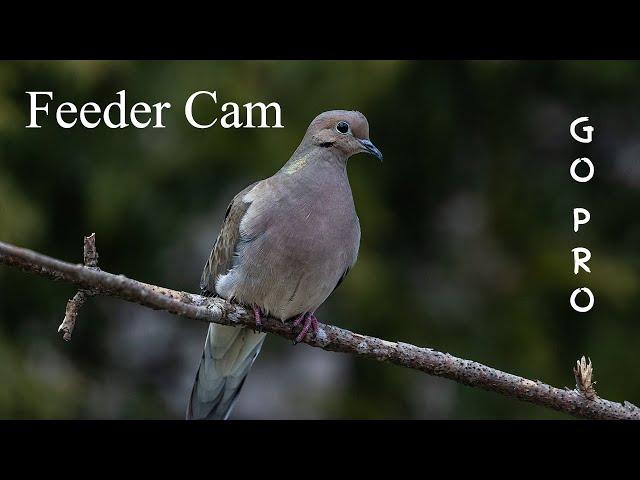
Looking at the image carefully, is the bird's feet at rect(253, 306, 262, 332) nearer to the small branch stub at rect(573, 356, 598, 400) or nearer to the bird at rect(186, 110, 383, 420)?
the bird at rect(186, 110, 383, 420)

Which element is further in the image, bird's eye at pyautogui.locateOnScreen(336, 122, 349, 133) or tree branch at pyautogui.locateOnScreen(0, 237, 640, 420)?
bird's eye at pyautogui.locateOnScreen(336, 122, 349, 133)

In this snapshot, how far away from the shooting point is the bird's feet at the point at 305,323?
11.6 ft

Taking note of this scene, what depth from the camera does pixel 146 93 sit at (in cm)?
537

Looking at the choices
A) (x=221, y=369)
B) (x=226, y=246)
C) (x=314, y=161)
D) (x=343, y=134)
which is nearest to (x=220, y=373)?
(x=221, y=369)

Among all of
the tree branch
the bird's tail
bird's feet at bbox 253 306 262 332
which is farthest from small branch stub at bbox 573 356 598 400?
the bird's tail

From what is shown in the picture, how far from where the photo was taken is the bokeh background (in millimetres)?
5273

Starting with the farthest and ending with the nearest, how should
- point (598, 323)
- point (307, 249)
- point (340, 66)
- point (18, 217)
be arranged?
point (598, 323), point (340, 66), point (18, 217), point (307, 249)

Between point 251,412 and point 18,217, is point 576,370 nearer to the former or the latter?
point 18,217

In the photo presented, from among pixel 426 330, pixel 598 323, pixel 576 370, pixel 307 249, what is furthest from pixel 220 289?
pixel 598 323

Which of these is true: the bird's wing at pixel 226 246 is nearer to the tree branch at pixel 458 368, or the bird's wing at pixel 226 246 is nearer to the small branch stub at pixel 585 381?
the tree branch at pixel 458 368

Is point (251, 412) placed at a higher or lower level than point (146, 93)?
lower

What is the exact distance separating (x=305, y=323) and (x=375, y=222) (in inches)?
74.2

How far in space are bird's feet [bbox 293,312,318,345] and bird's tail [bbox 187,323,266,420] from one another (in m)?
0.45

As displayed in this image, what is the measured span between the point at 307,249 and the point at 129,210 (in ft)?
6.51
